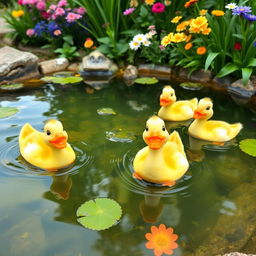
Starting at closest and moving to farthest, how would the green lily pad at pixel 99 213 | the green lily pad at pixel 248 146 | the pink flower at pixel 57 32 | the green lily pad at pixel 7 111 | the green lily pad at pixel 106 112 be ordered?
1. the green lily pad at pixel 99 213
2. the green lily pad at pixel 248 146
3. the green lily pad at pixel 7 111
4. the green lily pad at pixel 106 112
5. the pink flower at pixel 57 32

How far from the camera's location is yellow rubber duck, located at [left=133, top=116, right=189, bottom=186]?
2.85 metres

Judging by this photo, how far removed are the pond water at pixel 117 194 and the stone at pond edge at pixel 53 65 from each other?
182cm

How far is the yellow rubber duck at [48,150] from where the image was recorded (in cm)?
312

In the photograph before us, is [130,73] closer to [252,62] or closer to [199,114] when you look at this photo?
[252,62]

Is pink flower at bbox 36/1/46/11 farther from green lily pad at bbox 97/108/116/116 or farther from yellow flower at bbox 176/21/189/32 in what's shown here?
green lily pad at bbox 97/108/116/116

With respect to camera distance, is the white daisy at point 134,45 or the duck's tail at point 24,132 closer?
the duck's tail at point 24,132

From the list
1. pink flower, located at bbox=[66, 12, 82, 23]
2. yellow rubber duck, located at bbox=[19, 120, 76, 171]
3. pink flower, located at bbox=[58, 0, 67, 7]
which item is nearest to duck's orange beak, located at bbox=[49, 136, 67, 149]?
yellow rubber duck, located at bbox=[19, 120, 76, 171]

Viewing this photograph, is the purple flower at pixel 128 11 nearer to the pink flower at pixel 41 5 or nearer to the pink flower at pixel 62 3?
the pink flower at pixel 62 3

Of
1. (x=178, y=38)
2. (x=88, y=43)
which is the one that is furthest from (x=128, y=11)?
(x=178, y=38)

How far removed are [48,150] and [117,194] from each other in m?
0.80

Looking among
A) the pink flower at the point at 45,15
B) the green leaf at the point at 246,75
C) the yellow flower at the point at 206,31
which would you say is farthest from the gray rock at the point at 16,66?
the green leaf at the point at 246,75

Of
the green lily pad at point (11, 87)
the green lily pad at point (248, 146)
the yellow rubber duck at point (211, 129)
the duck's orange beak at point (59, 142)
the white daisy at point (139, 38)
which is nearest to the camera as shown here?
the duck's orange beak at point (59, 142)

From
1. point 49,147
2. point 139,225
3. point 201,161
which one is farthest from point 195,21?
point 139,225

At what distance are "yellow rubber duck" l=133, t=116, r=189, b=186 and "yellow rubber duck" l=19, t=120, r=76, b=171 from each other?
2.25 ft
